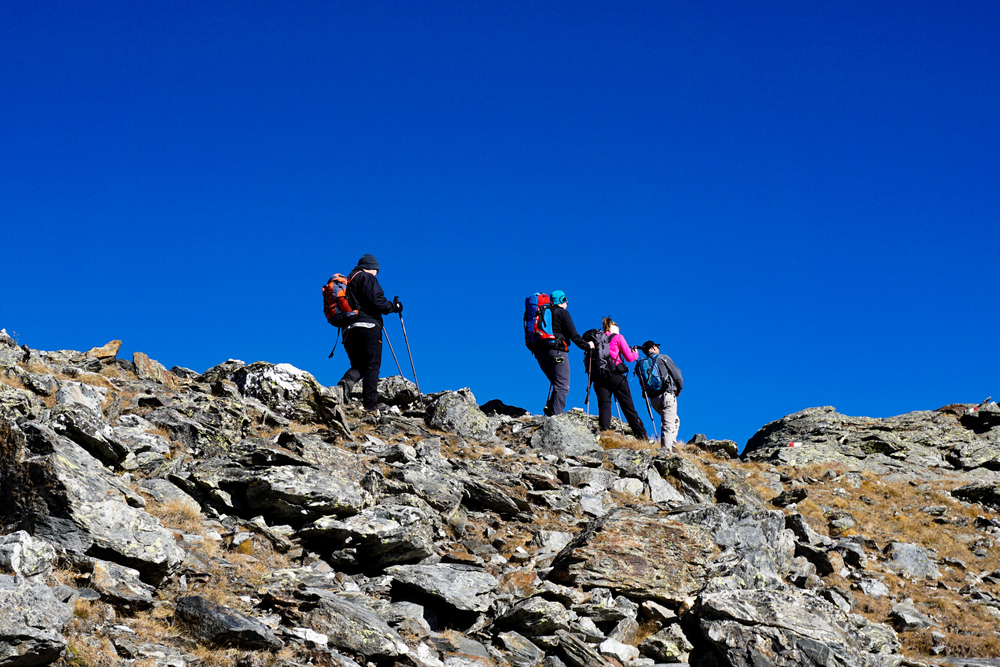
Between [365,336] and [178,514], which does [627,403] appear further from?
[178,514]

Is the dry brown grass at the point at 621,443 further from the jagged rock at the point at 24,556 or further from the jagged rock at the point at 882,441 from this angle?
the jagged rock at the point at 24,556

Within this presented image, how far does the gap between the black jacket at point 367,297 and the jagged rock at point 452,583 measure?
8.75 meters

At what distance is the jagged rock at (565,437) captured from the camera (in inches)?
786

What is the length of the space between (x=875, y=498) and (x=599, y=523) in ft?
38.7

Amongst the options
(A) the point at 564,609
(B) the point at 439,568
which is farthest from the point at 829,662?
(B) the point at 439,568

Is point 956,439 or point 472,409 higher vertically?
point 956,439

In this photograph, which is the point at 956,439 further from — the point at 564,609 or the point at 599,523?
the point at 564,609

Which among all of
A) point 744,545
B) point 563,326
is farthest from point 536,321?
point 744,545

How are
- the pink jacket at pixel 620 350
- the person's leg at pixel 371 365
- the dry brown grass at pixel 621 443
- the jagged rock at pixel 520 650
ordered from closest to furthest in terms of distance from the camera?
the jagged rock at pixel 520 650 < the person's leg at pixel 371 365 < the dry brown grass at pixel 621 443 < the pink jacket at pixel 620 350

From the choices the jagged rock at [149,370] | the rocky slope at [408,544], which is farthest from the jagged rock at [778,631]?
the jagged rock at [149,370]

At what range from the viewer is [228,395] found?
18641mm

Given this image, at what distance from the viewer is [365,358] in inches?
772

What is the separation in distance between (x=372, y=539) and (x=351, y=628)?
2.78m

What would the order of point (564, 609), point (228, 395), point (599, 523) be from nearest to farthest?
1. point (564, 609)
2. point (599, 523)
3. point (228, 395)
